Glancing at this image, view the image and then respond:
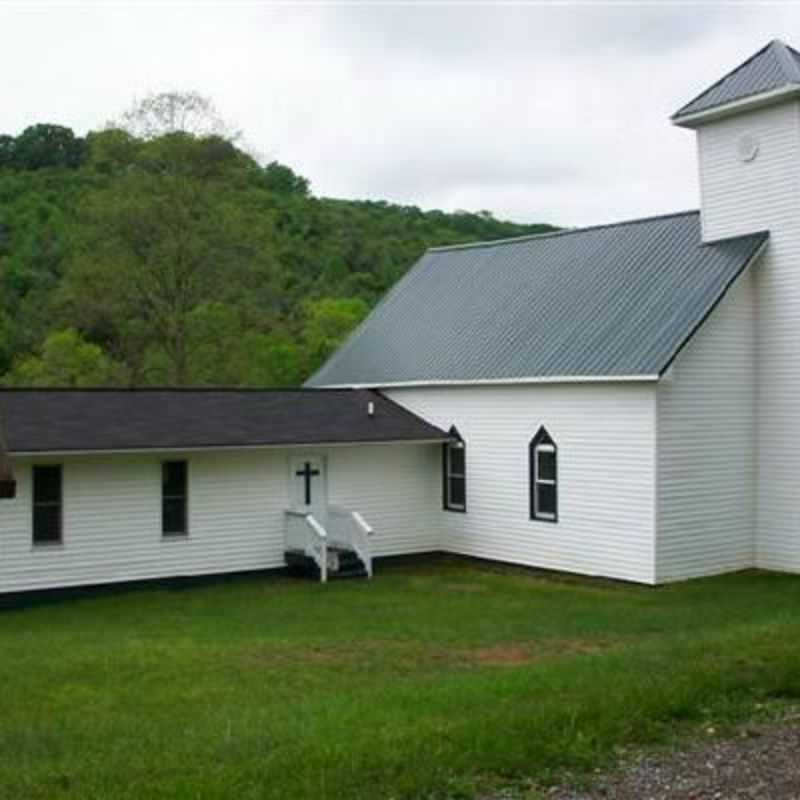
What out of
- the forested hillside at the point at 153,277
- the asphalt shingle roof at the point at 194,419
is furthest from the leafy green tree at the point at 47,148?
the asphalt shingle roof at the point at 194,419

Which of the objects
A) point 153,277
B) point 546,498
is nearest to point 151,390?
point 546,498

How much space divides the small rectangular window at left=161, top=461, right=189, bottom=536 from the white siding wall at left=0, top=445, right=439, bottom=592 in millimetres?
136

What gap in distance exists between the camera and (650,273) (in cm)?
2383

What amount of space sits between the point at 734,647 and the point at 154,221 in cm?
3315

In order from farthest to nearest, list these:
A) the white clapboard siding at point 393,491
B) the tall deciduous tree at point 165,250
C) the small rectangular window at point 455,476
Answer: the tall deciduous tree at point 165,250 → the small rectangular window at point 455,476 → the white clapboard siding at point 393,491

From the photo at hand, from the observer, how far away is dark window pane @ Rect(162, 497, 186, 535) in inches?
880

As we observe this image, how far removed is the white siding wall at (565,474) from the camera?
21172mm

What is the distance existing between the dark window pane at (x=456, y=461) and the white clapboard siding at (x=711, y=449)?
5.85 meters

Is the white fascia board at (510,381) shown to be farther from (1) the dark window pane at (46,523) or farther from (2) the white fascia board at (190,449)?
(1) the dark window pane at (46,523)

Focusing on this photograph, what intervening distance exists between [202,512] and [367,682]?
10813 millimetres

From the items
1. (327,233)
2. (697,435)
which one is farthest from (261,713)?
(327,233)

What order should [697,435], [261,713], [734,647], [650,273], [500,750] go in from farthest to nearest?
[650,273] < [697,435] < [734,647] < [261,713] < [500,750]

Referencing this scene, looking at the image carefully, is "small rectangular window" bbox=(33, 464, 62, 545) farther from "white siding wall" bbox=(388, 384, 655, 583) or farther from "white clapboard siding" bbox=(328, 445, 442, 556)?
"white siding wall" bbox=(388, 384, 655, 583)

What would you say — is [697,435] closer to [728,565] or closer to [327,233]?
[728,565]
